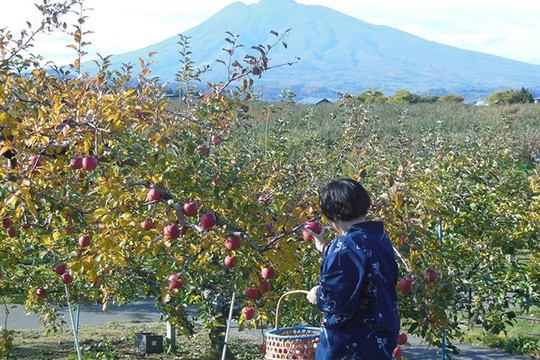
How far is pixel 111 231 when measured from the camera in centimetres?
299

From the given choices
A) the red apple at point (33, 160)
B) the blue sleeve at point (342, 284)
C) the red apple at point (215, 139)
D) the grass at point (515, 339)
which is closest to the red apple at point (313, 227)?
the blue sleeve at point (342, 284)

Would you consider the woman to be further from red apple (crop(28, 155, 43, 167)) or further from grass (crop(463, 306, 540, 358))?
grass (crop(463, 306, 540, 358))

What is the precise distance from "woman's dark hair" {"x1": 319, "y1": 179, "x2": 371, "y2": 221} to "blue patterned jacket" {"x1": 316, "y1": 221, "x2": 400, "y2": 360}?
0.08 m

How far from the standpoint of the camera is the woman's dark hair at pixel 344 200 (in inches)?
96.9

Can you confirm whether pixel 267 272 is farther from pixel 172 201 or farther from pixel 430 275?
pixel 430 275

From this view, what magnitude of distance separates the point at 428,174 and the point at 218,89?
219 centimetres

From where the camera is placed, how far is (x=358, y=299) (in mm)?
2344

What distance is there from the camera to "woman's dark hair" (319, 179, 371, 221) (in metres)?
2.46

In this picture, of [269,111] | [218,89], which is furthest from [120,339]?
[218,89]

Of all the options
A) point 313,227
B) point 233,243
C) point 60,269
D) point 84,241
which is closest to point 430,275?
point 313,227

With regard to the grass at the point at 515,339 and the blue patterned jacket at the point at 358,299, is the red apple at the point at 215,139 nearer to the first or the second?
the blue patterned jacket at the point at 358,299

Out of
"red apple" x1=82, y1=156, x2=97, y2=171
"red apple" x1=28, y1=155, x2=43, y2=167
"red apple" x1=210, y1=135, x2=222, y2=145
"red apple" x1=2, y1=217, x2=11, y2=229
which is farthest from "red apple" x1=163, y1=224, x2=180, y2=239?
"red apple" x1=2, y1=217, x2=11, y2=229

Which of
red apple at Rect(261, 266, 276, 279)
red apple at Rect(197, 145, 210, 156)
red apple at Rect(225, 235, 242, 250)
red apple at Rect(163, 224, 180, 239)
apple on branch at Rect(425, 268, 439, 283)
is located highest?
red apple at Rect(197, 145, 210, 156)

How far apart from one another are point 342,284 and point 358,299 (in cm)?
7
